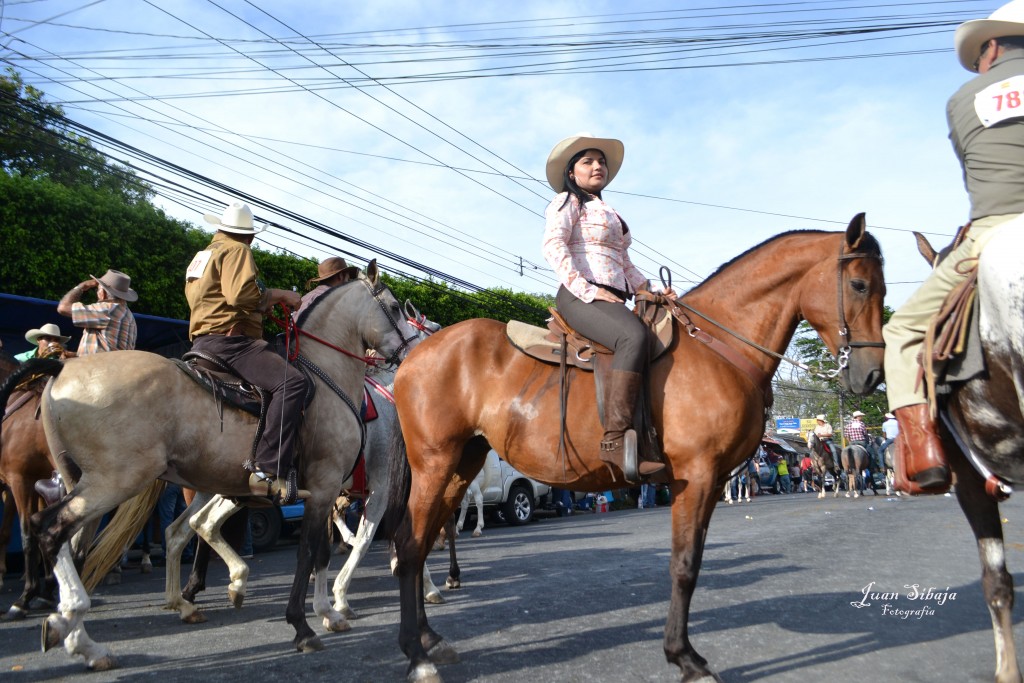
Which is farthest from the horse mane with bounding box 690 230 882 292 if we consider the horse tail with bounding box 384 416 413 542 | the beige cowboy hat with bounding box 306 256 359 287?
the beige cowboy hat with bounding box 306 256 359 287

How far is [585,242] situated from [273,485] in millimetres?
2887

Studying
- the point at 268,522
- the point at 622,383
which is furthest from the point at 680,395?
the point at 268,522

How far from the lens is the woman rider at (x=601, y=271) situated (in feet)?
14.8

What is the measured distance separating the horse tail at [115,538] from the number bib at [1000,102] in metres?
6.11

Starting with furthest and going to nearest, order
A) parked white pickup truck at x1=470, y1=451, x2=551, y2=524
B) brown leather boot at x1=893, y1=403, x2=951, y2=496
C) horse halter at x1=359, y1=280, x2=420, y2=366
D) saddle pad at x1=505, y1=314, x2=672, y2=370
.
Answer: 1. parked white pickup truck at x1=470, y1=451, x2=551, y2=524
2. horse halter at x1=359, y1=280, x2=420, y2=366
3. saddle pad at x1=505, y1=314, x2=672, y2=370
4. brown leather boot at x1=893, y1=403, x2=951, y2=496

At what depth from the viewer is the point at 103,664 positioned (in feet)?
16.3

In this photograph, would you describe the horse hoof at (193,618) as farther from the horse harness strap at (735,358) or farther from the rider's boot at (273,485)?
the horse harness strap at (735,358)

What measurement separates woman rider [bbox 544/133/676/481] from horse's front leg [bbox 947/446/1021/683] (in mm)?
1601

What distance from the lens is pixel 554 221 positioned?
5066 mm

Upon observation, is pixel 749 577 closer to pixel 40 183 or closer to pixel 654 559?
pixel 654 559

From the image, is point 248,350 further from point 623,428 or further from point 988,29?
point 988,29

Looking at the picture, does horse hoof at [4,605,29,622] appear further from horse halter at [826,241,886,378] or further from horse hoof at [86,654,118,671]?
horse halter at [826,241,886,378]

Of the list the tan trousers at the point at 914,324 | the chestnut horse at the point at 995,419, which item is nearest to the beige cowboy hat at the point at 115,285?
the tan trousers at the point at 914,324

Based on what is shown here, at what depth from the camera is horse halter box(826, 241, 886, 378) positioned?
170 inches
